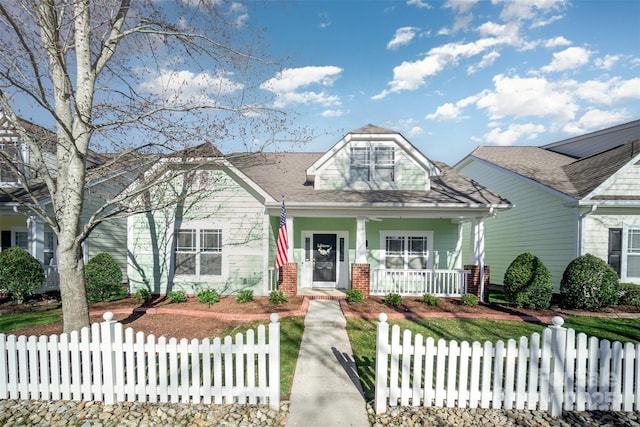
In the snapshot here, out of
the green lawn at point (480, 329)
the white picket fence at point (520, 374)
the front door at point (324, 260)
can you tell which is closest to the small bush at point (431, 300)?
the green lawn at point (480, 329)

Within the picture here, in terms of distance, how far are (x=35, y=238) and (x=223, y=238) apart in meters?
7.05

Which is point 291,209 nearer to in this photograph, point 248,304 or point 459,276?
point 248,304

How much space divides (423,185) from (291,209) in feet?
16.6

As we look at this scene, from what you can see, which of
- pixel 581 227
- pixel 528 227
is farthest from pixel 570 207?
pixel 528 227

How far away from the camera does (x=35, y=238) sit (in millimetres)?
11203

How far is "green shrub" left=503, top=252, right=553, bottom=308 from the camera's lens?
9.11 metres

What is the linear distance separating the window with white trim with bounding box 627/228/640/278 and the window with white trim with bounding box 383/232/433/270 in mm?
6368

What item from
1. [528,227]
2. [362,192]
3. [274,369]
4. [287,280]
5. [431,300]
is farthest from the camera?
[528,227]

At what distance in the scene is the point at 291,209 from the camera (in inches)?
419

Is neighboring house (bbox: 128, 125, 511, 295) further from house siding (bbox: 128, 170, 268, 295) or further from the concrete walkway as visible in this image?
the concrete walkway

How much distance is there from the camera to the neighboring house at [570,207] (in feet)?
34.4

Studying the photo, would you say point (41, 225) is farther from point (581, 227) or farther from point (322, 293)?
point (581, 227)

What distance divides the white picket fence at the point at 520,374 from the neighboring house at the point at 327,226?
19.9 ft

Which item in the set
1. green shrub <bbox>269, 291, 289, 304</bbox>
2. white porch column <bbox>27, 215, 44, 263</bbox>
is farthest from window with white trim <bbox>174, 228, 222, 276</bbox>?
white porch column <bbox>27, 215, 44, 263</bbox>
